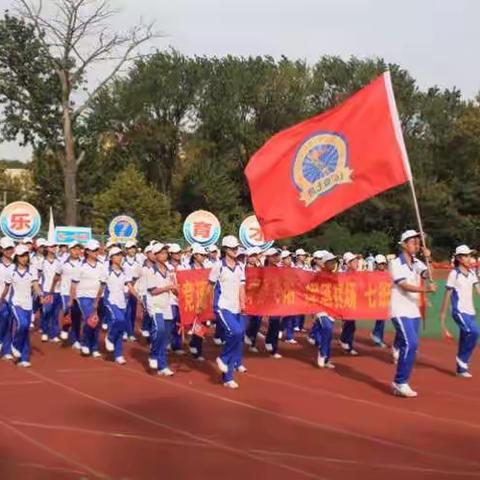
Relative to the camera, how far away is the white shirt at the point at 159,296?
11711 mm

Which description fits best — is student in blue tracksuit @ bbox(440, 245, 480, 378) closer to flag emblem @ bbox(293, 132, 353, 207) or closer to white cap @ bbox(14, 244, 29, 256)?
flag emblem @ bbox(293, 132, 353, 207)

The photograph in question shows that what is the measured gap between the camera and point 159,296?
1175cm

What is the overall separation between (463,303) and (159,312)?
13.7 feet

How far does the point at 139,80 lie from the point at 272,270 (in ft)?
153

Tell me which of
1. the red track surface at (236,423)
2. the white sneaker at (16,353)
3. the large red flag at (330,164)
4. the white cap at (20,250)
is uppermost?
the large red flag at (330,164)

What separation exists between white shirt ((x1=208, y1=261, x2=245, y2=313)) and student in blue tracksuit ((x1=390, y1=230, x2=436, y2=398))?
1.98 m

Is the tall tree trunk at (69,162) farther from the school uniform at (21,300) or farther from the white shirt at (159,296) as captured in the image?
the white shirt at (159,296)

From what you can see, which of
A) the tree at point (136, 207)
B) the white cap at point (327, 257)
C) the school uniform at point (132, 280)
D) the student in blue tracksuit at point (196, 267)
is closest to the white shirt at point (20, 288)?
the school uniform at point (132, 280)

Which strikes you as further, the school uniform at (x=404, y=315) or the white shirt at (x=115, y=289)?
the white shirt at (x=115, y=289)

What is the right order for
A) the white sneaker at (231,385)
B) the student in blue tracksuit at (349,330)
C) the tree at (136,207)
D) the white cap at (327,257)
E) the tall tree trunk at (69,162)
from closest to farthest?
the white sneaker at (231,385), the white cap at (327,257), the student in blue tracksuit at (349,330), the tall tree trunk at (69,162), the tree at (136,207)

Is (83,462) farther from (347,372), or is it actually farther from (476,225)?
(476,225)

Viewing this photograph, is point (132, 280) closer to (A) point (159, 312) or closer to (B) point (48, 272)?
(A) point (159, 312)

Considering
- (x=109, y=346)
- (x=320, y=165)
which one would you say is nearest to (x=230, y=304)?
(x=320, y=165)

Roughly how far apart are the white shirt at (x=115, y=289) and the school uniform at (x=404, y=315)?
4.60 metres
